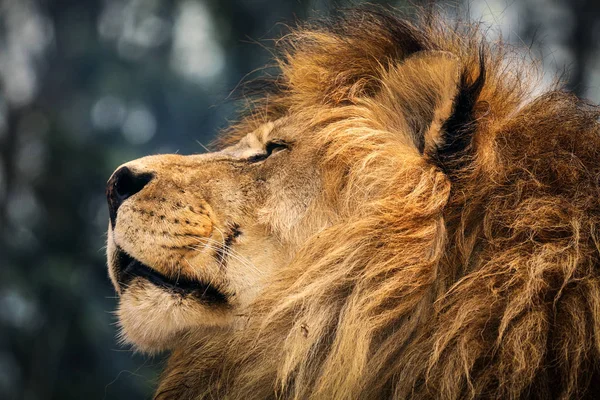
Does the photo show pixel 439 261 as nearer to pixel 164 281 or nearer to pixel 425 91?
pixel 425 91

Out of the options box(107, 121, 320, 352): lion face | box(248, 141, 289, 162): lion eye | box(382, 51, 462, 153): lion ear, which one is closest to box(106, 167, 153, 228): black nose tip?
box(107, 121, 320, 352): lion face

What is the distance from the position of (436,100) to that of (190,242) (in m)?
0.69

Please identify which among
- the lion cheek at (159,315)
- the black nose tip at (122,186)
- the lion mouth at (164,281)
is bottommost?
the lion cheek at (159,315)

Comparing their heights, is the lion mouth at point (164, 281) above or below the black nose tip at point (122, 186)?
below

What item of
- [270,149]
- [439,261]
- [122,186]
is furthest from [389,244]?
[122,186]

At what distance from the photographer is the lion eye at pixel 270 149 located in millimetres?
2018

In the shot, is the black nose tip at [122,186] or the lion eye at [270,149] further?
the lion eye at [270,149]

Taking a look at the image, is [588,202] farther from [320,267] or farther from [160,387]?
[160,387]

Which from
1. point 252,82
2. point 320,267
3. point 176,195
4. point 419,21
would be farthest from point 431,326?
point 252,82

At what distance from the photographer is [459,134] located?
5.56ft

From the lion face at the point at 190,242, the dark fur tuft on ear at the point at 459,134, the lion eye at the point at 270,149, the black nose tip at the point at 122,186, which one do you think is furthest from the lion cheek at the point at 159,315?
the dark fur tuft on ear at the point at 459,134

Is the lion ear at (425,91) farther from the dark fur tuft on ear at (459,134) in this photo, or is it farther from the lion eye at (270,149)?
the lion eye at (270,149)

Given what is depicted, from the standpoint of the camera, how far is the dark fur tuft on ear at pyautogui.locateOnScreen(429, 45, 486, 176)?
1.67m

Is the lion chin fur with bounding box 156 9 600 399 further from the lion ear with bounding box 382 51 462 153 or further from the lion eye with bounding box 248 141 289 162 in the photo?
the lion eye with bounding box 248 141 289 162
